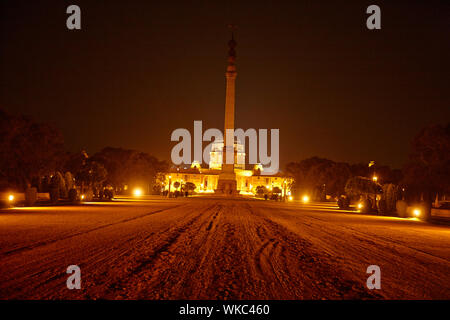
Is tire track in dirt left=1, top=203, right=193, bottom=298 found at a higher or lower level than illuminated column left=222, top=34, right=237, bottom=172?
lower

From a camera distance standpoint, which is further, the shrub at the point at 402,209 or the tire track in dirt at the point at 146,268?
the shrub at the point at 402,209

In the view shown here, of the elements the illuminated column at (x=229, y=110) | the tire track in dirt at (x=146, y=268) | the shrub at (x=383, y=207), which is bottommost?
the shrub at (x=383, y=207)

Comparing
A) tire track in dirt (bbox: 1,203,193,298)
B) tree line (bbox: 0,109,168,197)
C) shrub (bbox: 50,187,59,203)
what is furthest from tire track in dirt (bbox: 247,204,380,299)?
tree line (bbox: 0,109,168,197)

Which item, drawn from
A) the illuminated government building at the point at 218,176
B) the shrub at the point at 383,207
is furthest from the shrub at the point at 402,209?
the illuminated government building at the point at 218,176

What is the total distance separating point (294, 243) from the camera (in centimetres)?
1553

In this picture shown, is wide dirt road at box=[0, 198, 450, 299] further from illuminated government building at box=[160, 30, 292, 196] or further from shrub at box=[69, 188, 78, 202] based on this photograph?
illuminated government building at box=[160, 30, 292, 196]

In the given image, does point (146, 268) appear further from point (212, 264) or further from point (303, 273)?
point (303, 273)

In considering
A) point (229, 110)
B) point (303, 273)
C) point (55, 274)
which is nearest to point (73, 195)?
point (55, 274)

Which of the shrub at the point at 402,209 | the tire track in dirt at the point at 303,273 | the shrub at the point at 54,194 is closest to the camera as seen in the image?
the tire track in dirt at the point at 303,273

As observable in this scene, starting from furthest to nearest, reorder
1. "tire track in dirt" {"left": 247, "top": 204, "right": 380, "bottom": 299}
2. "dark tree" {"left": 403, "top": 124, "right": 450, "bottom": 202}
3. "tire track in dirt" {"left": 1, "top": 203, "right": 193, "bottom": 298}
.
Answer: "dark tree" {"left": 403, "top": 124, "right": 450, "bottom": 202}, "tire track in dirt" {"left": 247, "top": 204, "right": 380, "bottom": 299}, "tire track in dirt" {"left": 1, "top": 203, "right": 193, "bottom": 298}

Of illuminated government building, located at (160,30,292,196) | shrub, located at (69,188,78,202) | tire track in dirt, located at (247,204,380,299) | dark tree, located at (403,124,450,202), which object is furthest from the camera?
illuminated government building, located at (160,30,292,196)

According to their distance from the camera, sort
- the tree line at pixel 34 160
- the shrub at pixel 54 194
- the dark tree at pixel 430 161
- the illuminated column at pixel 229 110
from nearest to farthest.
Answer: the shrub at pixel 54 194, the dark tree at pixel 430 161, the tree line at pixel 34 160, the illuminated column at pixel 229 110

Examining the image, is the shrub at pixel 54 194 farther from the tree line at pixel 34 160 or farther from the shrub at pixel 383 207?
the shrub at pixel 383 207
